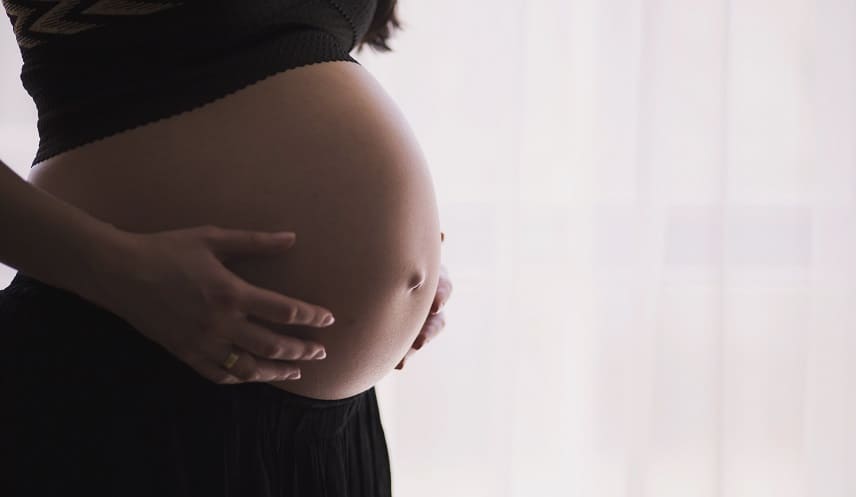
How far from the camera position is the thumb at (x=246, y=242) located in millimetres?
543

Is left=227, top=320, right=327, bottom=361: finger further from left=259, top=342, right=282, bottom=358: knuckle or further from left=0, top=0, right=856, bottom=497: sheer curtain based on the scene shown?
left=0, top=0, right=856, bottom=497: sheer curtain

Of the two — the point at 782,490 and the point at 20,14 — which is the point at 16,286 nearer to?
the point at 20,14

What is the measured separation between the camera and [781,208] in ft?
5.43

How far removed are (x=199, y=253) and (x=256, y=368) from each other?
88 millimetres

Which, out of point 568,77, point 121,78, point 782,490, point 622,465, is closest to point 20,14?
point 121,78

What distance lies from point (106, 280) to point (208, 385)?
0.42 feet

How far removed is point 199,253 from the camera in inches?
20.5

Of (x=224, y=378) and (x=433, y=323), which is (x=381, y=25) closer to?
(x=433, y=323)

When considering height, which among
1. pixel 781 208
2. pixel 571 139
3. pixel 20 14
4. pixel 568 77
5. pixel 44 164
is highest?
pixel 568 77

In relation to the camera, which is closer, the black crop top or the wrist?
the wrist

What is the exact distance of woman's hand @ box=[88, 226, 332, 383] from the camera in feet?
1.67

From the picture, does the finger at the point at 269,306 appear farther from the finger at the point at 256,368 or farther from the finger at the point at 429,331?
the finger at the point at 429,331

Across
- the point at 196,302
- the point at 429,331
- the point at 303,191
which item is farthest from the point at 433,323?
the point at 196,302

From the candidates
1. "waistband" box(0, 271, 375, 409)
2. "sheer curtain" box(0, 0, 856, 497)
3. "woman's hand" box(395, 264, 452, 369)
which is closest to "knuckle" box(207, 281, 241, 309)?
"waistband" box(0, 271, 375, 409)
